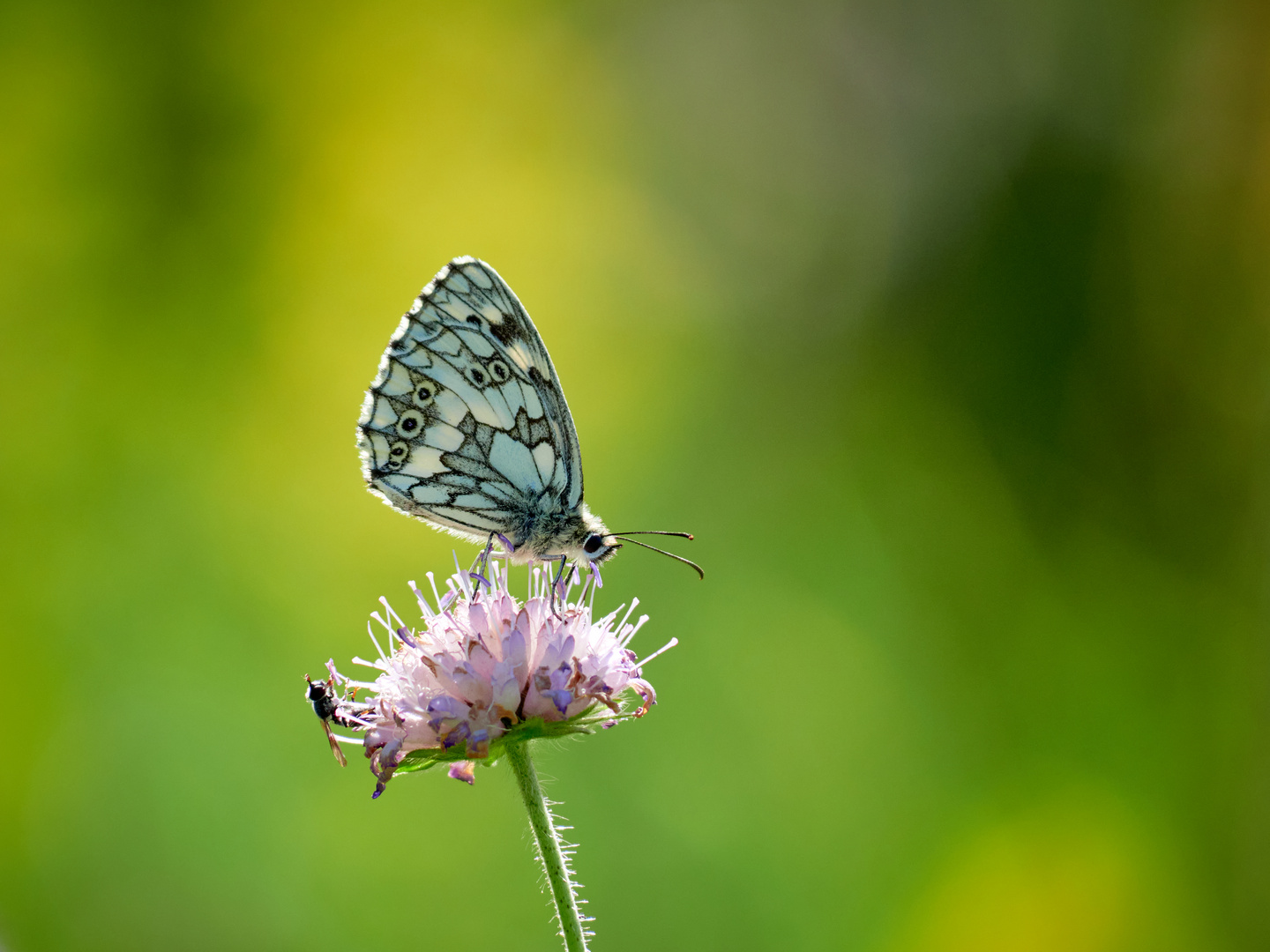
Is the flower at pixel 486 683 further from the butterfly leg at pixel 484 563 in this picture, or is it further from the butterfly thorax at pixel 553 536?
the butterfly thorax at pixel 553 536

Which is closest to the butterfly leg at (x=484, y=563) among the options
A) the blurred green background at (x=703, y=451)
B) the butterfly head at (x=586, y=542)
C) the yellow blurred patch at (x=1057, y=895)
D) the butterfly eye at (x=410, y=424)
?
the butterfly head at (x=586, y=542)

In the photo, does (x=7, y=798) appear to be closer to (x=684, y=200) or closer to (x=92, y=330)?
(x=92, y=330)

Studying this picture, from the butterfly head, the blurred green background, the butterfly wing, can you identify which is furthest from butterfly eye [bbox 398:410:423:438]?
the blurred green background

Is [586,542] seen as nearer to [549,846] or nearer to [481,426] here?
[481,426]

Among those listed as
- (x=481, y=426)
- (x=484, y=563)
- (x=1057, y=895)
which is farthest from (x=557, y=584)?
(x=1057, y=895)

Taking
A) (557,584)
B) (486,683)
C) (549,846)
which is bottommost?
(549,846)

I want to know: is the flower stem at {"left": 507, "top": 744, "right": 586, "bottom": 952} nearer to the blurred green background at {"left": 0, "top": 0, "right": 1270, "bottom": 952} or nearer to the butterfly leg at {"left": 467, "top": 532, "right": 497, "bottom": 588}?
the butterfly leg at {"left": 467, "top": 532, "right": 497, "bottom": 588}
